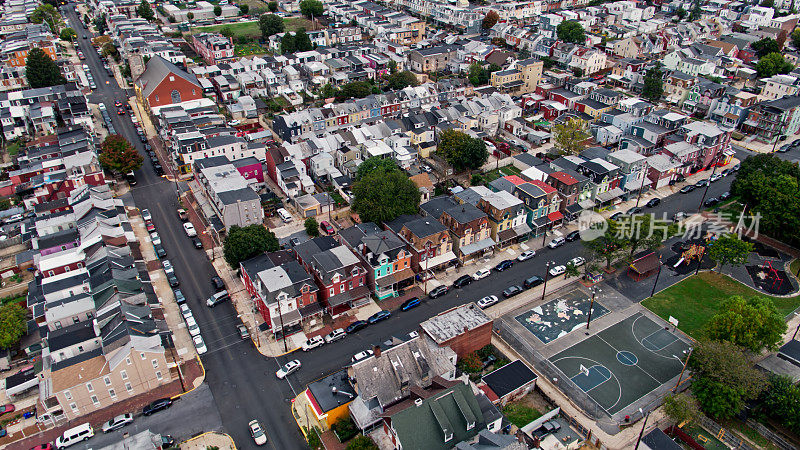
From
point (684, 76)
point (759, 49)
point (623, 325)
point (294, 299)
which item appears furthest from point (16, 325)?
point (759, 49)

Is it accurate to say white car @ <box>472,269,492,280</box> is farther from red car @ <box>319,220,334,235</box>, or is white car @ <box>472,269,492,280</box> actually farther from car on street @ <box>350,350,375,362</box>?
red car @ <box>319,220,334,235</box>

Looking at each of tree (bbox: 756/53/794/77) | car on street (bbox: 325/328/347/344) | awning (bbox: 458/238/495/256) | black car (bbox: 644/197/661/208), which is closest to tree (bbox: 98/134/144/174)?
car on street (bbox: 325/328/347/344)

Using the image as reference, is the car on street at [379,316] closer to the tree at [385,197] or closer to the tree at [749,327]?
the tree at [385,197]

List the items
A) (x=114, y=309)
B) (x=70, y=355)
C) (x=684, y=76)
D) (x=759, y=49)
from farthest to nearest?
(x=759, y=49) < (x=684, y=76) < (x=114, y=309) < (x=70, y=355)

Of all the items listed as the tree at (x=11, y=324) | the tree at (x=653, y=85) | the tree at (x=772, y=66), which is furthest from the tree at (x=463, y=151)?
the tree at (x=772, y=66)

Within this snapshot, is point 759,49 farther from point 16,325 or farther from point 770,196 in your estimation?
point 16,325

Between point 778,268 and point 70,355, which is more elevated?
point 70,355

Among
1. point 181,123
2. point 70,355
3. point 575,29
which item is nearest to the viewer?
point 70,355

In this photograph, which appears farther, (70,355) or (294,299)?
(294,299)
